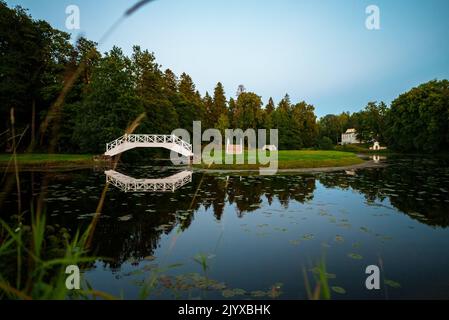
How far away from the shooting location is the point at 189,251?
565 cm

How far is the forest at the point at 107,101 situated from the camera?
30.3 m

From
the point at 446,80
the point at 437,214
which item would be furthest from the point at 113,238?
the point at 446,80

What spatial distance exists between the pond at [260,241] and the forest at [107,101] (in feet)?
31.6

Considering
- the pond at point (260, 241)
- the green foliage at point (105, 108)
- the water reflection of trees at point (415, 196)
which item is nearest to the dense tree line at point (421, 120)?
the water reflection of trees at point (415, 196)

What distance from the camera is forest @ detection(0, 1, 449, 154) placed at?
3031 cm

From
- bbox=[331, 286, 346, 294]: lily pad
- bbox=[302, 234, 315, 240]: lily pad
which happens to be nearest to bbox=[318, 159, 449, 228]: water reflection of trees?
bbox=[302, 234, 315, 240]: lily pad

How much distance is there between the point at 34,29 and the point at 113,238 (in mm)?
40234

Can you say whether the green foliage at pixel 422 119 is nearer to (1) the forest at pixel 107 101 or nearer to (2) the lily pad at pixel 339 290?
(1) the forest at pixel 107 101

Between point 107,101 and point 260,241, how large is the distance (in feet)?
96.3

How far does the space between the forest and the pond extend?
9645 mm

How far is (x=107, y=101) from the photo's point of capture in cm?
3039

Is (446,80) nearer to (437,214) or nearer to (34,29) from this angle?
(437,214)
